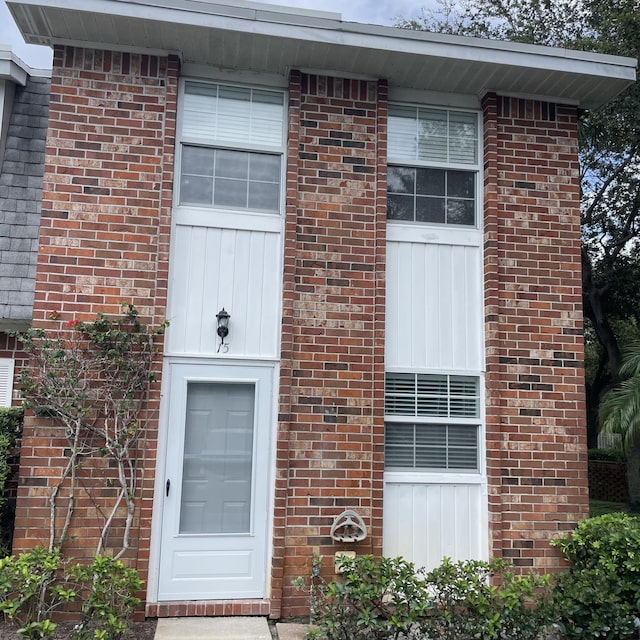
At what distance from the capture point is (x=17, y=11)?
507 cm

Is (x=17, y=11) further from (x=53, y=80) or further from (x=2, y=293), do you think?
(x=2, y=293)

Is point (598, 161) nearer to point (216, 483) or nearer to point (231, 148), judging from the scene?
point (231, 148)

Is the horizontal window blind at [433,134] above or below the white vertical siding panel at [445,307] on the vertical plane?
above

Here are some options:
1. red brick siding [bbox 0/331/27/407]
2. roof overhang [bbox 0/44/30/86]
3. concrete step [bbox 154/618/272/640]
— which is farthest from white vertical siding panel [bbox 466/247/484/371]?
roof overhang [bbox 0/44/30/86]

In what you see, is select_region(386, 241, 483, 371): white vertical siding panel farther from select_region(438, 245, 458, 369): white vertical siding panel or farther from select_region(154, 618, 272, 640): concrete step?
select_region(154, 618, 272, 640): concrete step

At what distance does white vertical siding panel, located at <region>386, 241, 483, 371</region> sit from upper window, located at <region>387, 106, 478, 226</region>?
347 millimetres

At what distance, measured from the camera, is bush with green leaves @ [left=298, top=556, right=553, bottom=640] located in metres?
4.44

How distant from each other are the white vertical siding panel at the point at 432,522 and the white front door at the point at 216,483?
1.13 meters

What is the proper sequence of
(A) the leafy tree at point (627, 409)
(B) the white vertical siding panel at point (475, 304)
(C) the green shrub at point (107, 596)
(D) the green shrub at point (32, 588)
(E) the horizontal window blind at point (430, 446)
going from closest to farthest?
(D) the green shrub at point (32, 588)
(C) the green shrub at point (107, 596)
(E) the horizontal window blind at point (430, 446)
(B) the white vertical siding panel at point (475, 304)
(A) the leafy tree at point (627, 409)

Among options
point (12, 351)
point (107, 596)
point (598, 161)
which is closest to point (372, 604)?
point (107, 596)

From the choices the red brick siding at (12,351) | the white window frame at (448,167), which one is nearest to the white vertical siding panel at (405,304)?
the white window frame at (448,167)

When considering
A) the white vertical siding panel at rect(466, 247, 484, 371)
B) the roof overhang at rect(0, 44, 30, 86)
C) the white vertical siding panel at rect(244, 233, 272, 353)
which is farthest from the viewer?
the roof overhang at rect(0, 44, 30, 86)

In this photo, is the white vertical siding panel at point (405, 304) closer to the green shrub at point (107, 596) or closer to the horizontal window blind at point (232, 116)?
the horizontal window blind at point (232, 116)

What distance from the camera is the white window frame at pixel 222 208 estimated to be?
5.56 m
